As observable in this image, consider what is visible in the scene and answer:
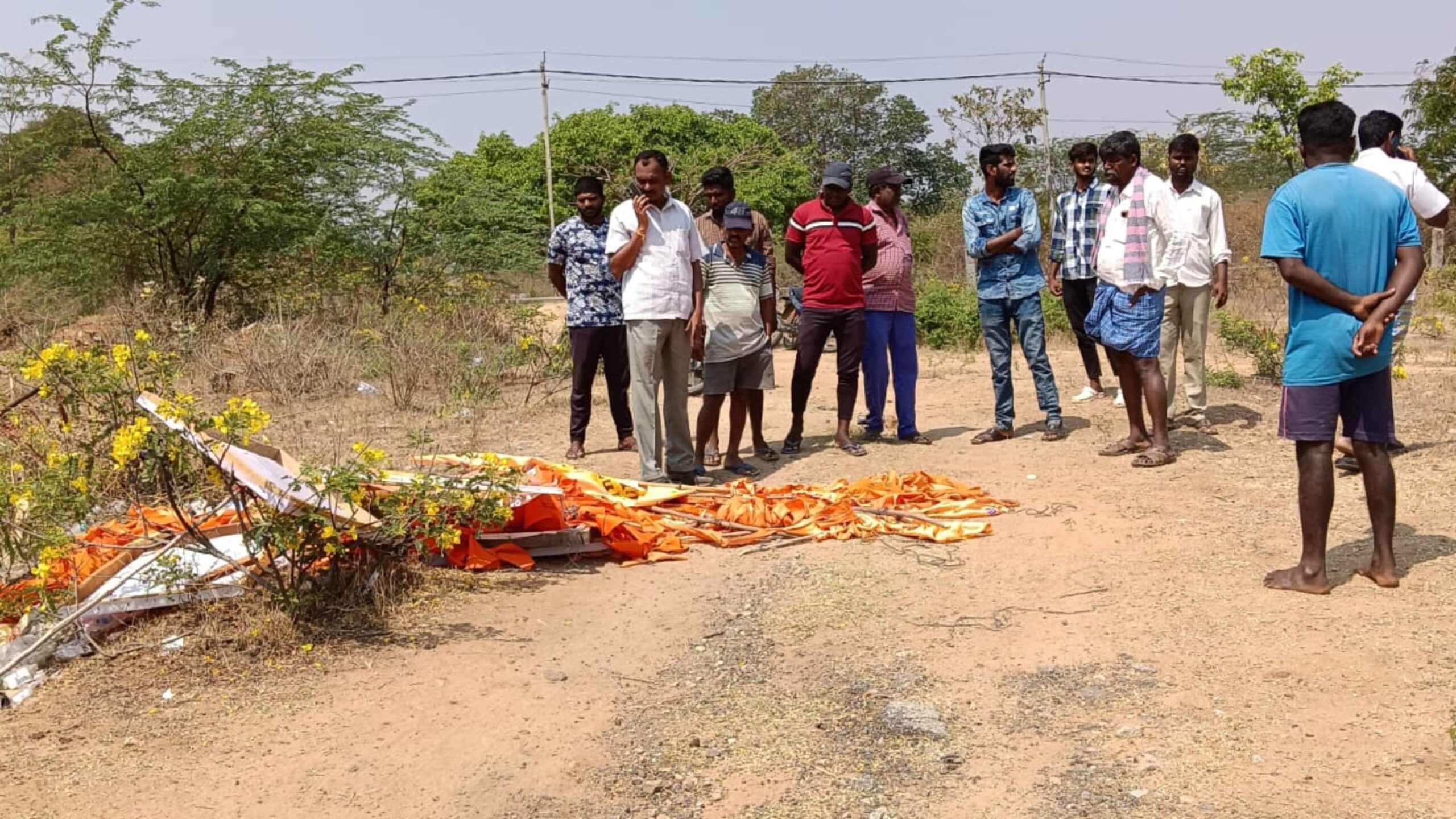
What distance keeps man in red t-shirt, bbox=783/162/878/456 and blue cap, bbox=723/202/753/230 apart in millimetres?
595

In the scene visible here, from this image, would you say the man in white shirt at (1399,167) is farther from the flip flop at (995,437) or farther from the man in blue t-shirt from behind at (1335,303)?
the flip flop at (995,437)

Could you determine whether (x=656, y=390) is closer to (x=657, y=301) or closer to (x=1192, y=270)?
(x=657, y=301)

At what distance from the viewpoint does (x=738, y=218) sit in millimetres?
7289

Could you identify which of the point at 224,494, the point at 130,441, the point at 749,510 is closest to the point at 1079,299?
the point at 749,510

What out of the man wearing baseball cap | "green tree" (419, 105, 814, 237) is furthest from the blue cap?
"green tree" (419, 105, 814, 237)

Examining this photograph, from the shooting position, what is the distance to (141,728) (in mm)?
3939

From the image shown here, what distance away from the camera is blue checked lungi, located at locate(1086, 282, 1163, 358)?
710cm

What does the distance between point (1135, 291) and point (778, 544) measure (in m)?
2.63

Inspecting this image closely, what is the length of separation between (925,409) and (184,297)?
7971 mm

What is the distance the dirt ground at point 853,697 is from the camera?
3449 mm

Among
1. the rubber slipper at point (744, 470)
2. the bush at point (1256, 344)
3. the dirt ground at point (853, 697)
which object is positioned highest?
the bush at point (1256, 344)

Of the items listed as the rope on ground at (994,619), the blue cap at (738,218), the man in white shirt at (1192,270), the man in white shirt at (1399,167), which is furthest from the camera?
the man in white shirt at (1192,270)

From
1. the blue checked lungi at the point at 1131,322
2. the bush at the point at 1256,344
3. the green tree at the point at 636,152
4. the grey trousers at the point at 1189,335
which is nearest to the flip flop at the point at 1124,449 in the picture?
the blue checked lungi at the point at 1131,322

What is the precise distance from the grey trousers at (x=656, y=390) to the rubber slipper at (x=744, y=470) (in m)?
0.47
